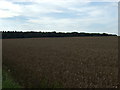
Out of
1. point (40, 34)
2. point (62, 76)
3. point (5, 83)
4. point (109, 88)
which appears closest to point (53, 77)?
point (62, 76)

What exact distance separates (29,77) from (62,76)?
156 cm

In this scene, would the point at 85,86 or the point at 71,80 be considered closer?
the point at 85,86

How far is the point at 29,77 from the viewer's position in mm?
12867

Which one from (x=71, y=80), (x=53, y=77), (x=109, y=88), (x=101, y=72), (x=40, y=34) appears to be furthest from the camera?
(x=40, y=34)

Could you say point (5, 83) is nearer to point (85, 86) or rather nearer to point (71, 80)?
point (71, 80)

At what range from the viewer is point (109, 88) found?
988 cm

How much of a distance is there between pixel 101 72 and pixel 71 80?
8.07 feet


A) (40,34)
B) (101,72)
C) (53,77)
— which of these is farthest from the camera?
(40,34)

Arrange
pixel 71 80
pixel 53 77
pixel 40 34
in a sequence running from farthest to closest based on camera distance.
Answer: pixel 40 34
pixel 53 77
pixel 71 80

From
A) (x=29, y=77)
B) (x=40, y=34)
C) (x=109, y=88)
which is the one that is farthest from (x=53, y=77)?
(x=40, y=34)

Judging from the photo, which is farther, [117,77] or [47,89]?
A: [117,77]

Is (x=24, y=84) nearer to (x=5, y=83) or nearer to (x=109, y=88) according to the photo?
(x=5, y=83)

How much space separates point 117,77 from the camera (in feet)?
38.9

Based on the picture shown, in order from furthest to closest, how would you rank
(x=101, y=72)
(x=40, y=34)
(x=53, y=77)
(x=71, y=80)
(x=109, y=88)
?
(x=40, y=34) < (x=101, y=72) < (x=53, y=77) < (x=71, y=80) < (x=109, y=88)
